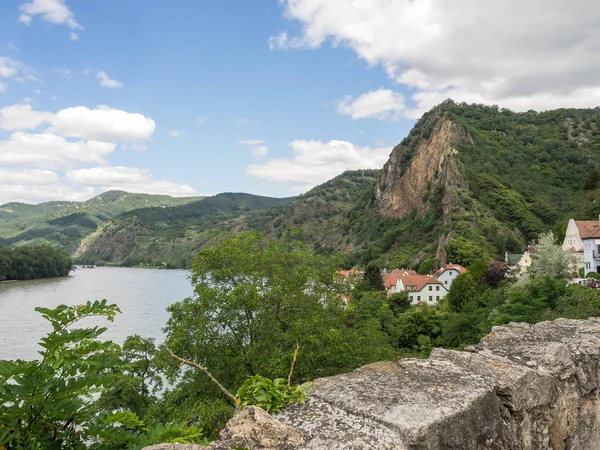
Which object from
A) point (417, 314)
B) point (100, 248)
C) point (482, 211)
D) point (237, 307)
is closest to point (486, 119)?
point (482, 211)

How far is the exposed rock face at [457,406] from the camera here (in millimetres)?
1898

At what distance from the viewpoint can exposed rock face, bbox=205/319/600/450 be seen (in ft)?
6.23

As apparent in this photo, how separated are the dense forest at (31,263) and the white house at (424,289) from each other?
6777cm

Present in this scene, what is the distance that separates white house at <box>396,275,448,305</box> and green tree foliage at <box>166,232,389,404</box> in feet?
110

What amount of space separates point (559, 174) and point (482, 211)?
27980 mm

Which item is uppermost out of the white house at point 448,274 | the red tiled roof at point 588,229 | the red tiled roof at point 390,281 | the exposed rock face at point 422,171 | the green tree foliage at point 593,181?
the exposed rock face at point 422,171

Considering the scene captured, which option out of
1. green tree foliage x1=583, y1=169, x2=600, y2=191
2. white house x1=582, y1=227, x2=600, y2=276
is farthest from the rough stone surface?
green tree foliage x1=583, y1=169, x2=600, y2=191

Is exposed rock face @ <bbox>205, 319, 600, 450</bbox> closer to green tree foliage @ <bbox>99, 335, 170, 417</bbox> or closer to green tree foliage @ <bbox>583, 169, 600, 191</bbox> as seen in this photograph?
green tree foliage @ <bbox>99, 335, 170, 417</bbox>

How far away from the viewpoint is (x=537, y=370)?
2748mm

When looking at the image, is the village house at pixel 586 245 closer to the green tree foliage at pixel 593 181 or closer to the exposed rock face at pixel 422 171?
the green tree foliage at pixel 593 181

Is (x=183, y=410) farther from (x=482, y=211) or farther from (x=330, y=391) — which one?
(x=482, y=211)

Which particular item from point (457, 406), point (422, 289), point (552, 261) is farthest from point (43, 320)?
point (457, 406)

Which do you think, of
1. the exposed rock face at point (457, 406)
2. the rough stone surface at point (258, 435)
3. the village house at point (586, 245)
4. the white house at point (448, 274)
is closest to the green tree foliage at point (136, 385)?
the exposed rock face at point (457, 406)

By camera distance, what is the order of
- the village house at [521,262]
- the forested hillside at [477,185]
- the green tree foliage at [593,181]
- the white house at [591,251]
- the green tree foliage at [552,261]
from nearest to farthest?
the green tree foliage at [552,261]
the white house at [591,251]
the village house at [521,262]
the green tree foliage at [593,181]
the forested hillside at [477,185]
